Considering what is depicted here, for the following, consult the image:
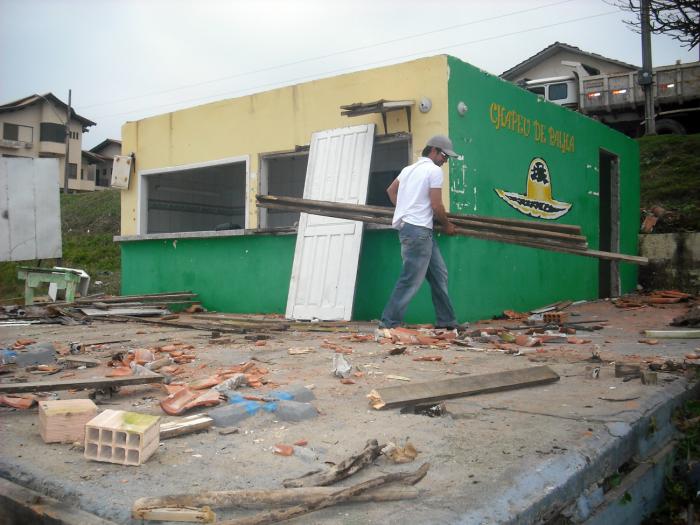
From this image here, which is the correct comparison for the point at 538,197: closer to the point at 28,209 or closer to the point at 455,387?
the point at 455,387

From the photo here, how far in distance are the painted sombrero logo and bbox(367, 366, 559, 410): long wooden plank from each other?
5027 mm

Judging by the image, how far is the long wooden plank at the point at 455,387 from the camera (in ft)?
10.2

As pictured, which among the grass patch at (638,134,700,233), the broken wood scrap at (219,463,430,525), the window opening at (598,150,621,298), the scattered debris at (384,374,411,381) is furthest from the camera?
the grass patch at (638,134,700,233)

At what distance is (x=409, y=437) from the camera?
8.54ft

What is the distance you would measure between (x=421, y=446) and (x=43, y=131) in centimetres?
4638

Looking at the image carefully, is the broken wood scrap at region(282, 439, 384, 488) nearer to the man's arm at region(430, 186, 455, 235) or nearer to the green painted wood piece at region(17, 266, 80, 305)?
the man's arm at region(430, 186, 455, 235)

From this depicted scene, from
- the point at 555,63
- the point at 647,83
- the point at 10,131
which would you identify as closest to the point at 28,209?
the point at 647,83

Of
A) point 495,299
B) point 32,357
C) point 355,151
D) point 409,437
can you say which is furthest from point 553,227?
point 32,357

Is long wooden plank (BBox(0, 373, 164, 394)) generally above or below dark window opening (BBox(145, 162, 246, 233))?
below

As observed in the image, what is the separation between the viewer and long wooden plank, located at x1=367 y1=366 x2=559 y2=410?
10.2 feet

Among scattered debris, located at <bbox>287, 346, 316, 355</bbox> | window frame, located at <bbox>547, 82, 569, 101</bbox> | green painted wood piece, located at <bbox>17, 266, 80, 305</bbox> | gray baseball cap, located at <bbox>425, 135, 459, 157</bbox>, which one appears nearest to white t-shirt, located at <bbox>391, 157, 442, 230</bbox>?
gray baseball cap, located at <bbox>425, 135, 459, 157</bbox>

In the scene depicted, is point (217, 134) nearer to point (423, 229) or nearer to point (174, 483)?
point (423, 229)

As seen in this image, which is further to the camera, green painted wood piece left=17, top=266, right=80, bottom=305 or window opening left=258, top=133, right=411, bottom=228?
window opening left=258, top=133, right=411, bottom=228

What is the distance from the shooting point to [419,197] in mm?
6254
